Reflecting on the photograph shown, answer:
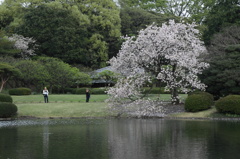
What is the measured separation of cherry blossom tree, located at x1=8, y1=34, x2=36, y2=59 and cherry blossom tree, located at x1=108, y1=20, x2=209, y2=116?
1136 inches

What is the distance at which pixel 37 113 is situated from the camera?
29.5 meters

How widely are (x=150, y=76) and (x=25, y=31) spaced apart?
33820 millimetres

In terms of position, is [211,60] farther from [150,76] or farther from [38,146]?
[38,146]

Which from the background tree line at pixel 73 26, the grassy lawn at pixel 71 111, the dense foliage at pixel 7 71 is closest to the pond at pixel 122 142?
the grassy lawn at pixel 71 111

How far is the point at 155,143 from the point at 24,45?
43.9 m

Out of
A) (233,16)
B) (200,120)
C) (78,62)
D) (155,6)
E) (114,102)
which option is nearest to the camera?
(200,120)

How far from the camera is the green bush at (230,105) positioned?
2675 centimetres

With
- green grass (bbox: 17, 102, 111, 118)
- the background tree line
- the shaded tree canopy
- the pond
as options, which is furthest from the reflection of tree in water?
the background tree line

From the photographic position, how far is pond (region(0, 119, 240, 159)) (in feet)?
43.9

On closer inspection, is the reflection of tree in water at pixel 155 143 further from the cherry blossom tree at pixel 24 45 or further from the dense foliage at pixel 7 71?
the cherry blossom tree at pixel 24 45

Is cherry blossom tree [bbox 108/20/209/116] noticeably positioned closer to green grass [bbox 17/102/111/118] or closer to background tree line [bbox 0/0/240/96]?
green grass [bbox 17/102/111/118]

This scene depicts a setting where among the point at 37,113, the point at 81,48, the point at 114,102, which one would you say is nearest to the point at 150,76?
the point at 114,102

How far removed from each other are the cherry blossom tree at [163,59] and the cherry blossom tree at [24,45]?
28854mm

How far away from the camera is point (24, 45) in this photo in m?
55.5
